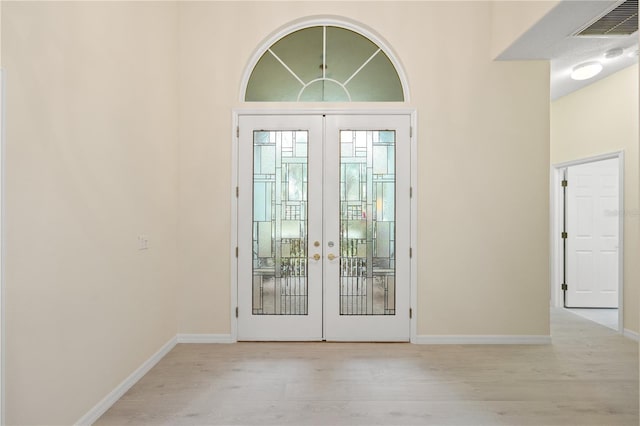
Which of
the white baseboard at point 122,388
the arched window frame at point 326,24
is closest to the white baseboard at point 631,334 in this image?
the arched window frame at point 326,24

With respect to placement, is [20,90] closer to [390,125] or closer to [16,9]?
[16,9]

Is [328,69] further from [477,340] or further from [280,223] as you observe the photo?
[477,340]

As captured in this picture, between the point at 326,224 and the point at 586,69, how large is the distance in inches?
126


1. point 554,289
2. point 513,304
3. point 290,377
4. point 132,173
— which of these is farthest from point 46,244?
point 554,289

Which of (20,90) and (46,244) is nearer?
(20,90)

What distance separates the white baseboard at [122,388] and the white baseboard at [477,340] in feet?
7.71

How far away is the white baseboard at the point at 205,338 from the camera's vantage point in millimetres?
3645

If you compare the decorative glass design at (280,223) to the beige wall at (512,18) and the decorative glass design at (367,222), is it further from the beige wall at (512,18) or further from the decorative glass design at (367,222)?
the beige wall at (512,18)

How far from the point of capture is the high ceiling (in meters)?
2.67

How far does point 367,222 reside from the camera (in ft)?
12.1

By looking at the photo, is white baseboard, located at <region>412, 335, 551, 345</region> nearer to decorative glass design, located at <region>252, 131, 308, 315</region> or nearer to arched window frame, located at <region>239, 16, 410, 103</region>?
decorative glass design, located at <region>252, 131, 308, 315</region>

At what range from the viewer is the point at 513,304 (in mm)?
3635

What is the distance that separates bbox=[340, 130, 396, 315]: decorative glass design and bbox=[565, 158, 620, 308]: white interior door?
3135mm

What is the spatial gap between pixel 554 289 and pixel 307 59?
14.9 ft
